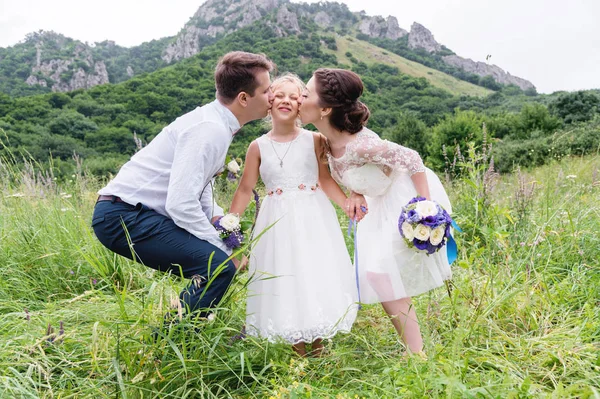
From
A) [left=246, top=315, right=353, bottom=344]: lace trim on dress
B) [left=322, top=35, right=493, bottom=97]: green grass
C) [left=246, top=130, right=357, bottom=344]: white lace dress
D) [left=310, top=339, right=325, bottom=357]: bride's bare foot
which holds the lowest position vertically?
[left=310, top=339, right=325, bottom=357]: bride's bare foot

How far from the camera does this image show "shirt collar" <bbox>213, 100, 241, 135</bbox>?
8.45 ft

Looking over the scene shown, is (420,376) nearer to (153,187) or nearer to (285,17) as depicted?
(153,187)

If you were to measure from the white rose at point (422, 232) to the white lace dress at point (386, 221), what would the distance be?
335 mm

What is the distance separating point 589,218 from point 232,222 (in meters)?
3.39

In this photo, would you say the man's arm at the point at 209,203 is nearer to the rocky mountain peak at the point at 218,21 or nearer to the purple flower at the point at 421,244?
the purple flower at the point at 421,244

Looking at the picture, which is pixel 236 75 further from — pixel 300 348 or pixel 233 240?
pixel 300 348

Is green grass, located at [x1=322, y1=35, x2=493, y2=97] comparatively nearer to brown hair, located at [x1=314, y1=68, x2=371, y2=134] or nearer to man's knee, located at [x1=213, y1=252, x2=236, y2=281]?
brown hair, located at [x1=314, y1=68, x2=371, y2=134]

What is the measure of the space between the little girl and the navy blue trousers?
0.34 metres

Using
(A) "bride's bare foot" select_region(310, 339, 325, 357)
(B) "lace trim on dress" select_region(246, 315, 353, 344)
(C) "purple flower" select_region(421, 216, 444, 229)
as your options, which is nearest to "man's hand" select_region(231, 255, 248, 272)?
(B) "lace trim on dress" select_region(246, 315, 353, 344)

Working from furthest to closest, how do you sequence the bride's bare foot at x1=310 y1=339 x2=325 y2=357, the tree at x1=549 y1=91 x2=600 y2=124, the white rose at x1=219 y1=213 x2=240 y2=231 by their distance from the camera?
the tree at x1=549 y1=91 x2=600 y2=124
the bride's bare foot at x1=310 y1=339 x2=325 y2=357
the white rose at x1=219 y1=213 x2=240 y2=231

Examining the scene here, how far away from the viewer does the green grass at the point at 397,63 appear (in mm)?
74750

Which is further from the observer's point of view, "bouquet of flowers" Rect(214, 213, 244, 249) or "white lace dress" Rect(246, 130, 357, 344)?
"white lace dress" Rect(246, 130, 357, 344)

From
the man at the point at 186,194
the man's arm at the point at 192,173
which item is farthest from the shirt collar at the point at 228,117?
the man's arm at the point at 192,173

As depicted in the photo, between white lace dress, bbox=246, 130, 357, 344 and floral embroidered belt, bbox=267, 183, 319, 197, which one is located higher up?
floral embroidered belt, bbox=267, 183, 319, 197
